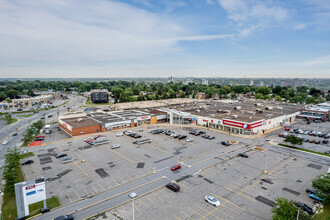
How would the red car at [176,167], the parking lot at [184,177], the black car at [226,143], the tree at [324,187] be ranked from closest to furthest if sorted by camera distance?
the parking lot at [184,177], the tree at [324,187], the red car at [176,167], the black car at [226,143]

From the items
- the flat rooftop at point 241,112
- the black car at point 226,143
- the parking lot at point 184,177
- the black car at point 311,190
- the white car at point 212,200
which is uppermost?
the flat rooftop at point 241,112

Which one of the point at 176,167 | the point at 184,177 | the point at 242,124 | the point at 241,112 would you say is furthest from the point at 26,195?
the point at 241,112

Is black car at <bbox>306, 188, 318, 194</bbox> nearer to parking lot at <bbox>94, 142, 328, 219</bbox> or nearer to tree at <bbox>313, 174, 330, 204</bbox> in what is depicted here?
parking lot at <bbox>94, 142, 328, 219</bbox>

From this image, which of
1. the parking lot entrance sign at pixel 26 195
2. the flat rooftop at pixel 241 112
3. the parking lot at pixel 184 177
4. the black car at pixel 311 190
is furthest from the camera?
the flat rooftop at pixel 241 112

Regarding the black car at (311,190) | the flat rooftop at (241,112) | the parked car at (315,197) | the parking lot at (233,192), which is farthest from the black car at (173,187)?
the flat rooftop at (241,112)

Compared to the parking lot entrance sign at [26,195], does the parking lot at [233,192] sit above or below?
below

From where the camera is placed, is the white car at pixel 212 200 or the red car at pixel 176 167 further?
the red car at pixel 176 167

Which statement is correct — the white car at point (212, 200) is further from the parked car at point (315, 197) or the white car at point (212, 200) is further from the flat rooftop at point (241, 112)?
the flat rooftop at point (241, 112)

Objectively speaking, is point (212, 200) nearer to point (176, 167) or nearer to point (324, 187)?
point (176, 167)
